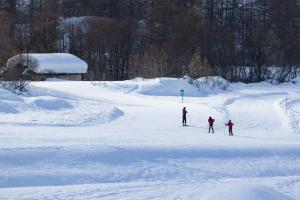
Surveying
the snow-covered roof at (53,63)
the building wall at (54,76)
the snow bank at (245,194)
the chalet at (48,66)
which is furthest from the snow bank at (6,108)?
the snow-covered roof at (53,63)

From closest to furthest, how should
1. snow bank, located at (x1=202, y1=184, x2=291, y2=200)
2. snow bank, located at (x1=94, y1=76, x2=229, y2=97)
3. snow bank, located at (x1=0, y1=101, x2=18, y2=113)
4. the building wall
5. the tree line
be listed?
1. snow bank, located at (x1=202, y1=184, x2=291, y2=200)
2. snow bank, located at (x1=0, y1=101, x2=18, y2=113)
3. snow bank, located at (x1=94, y1=76, x2=229, y2=97)
4. the building wall
5. the tree line

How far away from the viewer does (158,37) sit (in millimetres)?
82312

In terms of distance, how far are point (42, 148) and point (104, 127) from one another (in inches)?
307

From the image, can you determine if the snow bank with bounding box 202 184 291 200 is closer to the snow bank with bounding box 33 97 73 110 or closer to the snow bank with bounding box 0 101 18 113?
the snow bank with bounding box 0 101 18 113

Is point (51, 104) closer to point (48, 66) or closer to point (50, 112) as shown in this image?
point (50, 112)

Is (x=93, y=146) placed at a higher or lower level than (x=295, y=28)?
lower

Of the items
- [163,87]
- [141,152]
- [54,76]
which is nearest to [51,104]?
[141,152]

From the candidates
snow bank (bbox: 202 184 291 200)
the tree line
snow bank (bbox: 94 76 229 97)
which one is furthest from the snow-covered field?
the tree line

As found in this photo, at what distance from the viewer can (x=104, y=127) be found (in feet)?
88.4

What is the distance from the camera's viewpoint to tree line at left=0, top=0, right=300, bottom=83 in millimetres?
67125

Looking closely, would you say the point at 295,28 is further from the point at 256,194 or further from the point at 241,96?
the point at 256,194

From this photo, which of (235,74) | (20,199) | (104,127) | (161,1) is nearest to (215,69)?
(235,74)

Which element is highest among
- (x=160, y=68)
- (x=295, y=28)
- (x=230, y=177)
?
(x=295, y=28)

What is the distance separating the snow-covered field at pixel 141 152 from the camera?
49.3 ft
